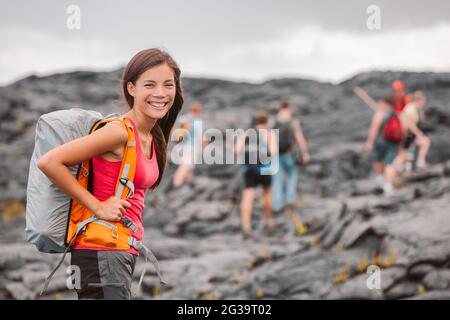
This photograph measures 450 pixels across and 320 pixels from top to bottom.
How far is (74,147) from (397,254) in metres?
6.54

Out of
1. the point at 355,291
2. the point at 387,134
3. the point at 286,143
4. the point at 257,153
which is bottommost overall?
the point at 355,291

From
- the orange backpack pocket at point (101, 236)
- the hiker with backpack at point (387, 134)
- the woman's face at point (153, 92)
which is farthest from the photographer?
the hiker with backpack at point (387, 134)

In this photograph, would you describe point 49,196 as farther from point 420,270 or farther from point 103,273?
point 420,270

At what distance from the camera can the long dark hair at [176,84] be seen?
9.88 feet

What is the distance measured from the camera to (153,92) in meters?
3.01

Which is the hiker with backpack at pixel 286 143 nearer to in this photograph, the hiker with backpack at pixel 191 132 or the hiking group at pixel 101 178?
the hiker with backpack at pixel 191 132

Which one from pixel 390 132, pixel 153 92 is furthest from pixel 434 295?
pixel 390 132

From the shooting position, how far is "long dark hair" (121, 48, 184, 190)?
9.88ft

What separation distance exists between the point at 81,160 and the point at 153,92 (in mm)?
486

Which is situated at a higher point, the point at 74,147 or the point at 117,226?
the point at 74,147

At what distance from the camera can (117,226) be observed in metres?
2.90

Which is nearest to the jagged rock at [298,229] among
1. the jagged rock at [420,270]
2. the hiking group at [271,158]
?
the jagged rock at [420,270]
